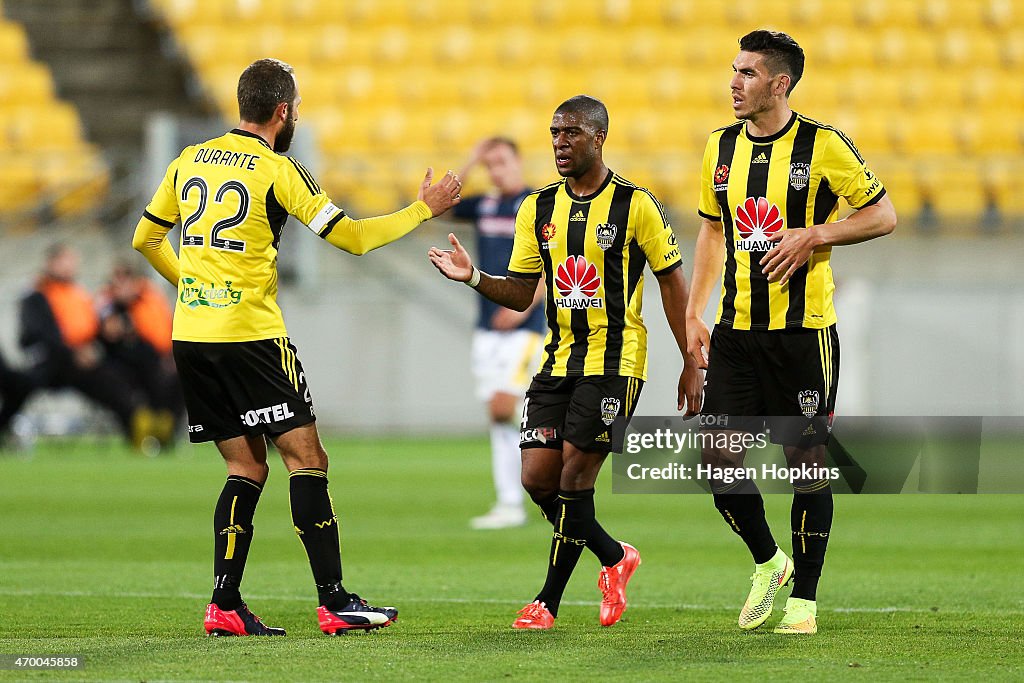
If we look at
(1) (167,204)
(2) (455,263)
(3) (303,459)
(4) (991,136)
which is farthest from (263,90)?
(4) (991,136)

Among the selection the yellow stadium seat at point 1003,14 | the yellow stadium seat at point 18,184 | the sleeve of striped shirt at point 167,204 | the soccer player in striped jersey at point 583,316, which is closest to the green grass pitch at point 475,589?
the soccer player in striped jersey at point 583,316

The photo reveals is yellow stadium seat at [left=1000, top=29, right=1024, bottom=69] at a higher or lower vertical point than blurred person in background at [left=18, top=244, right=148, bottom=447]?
higher

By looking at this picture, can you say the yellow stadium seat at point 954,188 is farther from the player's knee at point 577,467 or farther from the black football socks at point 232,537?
the black football socks at point 232,537

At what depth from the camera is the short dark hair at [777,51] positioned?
554 cm

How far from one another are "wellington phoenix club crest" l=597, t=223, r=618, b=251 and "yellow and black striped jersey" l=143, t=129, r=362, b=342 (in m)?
0.93

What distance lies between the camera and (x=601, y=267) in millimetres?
5625

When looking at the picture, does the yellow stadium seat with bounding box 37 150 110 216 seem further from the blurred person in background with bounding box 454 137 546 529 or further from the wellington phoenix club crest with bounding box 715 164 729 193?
the wellington phoenix club crest with bounding box 715 164 729 193

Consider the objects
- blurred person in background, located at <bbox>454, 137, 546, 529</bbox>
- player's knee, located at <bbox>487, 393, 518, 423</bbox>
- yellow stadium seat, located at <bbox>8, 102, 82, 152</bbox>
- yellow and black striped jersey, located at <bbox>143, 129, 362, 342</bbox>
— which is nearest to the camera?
yellow and black striped jersey, located at <bbox>143, 129, 362, 342</bbox>

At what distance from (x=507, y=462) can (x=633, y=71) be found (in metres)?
11.1

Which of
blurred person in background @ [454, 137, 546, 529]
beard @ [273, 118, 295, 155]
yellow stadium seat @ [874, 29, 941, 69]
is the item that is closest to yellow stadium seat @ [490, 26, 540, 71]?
yellow stadium seat @ [874, 29, 941, 69]

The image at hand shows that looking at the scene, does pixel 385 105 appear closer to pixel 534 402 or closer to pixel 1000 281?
pixel 1000 281

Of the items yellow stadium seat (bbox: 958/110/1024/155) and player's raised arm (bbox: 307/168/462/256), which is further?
yellow stadium seat (bbox: 958/110/1024/155)

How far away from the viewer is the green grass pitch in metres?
4.84

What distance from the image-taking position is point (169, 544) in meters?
8.59
